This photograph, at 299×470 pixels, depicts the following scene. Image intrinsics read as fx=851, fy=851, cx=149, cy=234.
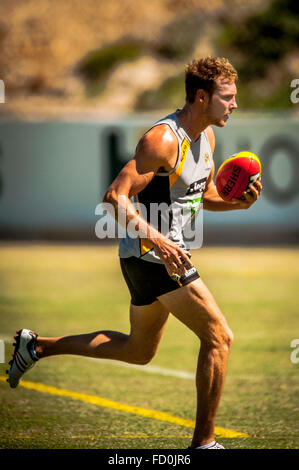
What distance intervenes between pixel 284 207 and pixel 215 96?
538 inches

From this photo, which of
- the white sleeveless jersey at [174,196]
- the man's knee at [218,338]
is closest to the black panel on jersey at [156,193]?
the white sleeveless jersey at [174,196]

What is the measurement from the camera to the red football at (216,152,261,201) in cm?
579

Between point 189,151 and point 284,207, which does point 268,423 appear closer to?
point 189,151

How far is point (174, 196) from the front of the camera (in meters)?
5.46

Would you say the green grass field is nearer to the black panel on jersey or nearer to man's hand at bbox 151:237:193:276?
man's hand at bbox 151:237:193:276

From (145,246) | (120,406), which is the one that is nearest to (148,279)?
(145,246)

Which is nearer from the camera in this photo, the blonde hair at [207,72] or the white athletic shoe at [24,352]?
the blonde hair at [207,72]

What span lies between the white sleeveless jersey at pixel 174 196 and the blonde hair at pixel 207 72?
273mm

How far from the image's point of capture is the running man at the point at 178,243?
518cm

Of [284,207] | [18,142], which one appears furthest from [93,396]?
[18,142]

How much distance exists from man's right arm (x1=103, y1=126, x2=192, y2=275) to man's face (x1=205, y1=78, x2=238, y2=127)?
31 centimetres

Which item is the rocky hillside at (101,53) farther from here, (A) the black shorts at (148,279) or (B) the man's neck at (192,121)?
(A) the black shorts at (148,279)

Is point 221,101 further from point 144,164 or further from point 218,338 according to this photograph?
point 218,338

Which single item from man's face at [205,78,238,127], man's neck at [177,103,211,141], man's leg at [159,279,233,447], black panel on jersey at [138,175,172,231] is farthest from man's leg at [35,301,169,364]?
man's face at [205,78,238,127]
